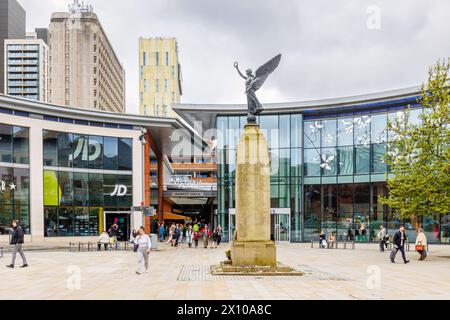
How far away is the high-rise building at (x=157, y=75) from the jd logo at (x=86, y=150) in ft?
295

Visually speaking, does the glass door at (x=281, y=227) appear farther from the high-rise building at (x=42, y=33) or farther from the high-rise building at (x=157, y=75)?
the high-rise building at (x=42, y=33)

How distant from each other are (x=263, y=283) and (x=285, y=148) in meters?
27.7

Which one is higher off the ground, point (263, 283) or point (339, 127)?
point (339, 127)

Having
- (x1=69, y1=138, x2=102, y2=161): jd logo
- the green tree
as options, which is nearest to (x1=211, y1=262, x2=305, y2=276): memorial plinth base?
the green tree

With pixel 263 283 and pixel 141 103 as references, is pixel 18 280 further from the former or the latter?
pixel 141 103

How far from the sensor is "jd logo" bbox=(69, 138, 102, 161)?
39.7 m

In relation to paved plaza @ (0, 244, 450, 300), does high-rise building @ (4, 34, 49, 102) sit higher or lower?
higher

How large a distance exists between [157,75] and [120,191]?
9326cm

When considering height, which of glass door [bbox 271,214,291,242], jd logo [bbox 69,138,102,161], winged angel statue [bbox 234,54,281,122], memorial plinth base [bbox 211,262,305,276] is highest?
winged angel statue [bbox 234,54,281,122]

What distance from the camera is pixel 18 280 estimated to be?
49.6 feet

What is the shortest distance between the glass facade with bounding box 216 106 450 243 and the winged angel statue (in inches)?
847

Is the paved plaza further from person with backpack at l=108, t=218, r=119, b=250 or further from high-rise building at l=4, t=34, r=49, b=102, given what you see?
high-rise building at l=4, t=34, r=49, b=102

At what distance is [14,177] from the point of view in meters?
35.8
